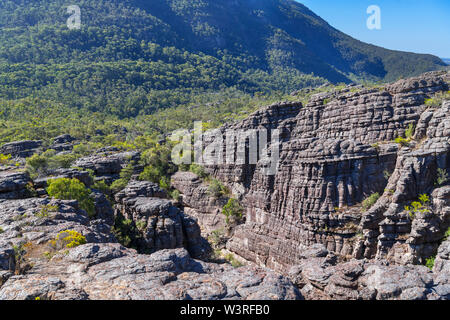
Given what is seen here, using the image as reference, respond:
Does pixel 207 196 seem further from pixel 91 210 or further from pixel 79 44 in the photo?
pixel 79 44

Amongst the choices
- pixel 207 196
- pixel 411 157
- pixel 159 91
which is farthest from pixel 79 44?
pixel 411 157

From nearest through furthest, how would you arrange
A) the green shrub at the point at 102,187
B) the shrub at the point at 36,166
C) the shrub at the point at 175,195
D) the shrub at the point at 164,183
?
the shrub at the point at 36,166 < the green shrub at the point at 102,187 < the shrub at the point at 175,195 < the shrub at the point at 164,183

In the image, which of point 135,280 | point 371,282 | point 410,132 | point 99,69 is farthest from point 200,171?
point 99,69

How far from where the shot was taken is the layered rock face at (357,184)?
90.0 ft

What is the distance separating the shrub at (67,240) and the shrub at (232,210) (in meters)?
29.0

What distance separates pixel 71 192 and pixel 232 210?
21.9m

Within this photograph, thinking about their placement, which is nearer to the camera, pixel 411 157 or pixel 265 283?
pixel 265 283

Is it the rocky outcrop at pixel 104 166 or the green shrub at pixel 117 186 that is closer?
the green shrub at pixel 117 186

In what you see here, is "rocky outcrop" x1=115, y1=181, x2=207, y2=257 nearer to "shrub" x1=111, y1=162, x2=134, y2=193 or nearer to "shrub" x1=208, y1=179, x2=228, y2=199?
"shrub" x1=208, y1=179, x2=228, y2=199

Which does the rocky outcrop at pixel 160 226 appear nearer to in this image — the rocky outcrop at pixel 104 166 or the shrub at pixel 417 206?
the rocky outcrop at pixel 104 166

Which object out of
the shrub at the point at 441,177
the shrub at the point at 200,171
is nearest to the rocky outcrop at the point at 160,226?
the shrub at the point at 200,171

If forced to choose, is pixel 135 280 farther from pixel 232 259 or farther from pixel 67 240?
pixel 232 259

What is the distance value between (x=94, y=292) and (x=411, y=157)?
91.8 ft
